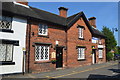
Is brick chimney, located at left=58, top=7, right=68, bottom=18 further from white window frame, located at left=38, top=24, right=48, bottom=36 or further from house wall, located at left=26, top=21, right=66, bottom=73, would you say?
white window frame, located at left=38, top=24, right=48, bottom=36

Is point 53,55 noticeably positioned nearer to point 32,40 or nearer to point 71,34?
point 32,40

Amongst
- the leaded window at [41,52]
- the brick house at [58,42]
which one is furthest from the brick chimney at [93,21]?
the leaded window at [41,52]

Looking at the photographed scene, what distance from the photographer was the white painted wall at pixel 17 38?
9.51 metres

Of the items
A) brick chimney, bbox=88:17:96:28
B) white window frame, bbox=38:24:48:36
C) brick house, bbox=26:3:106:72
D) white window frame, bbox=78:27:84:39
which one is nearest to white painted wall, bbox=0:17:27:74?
brick house, bbox=26:3:106:72

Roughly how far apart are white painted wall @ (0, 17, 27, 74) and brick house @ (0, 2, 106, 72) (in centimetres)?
39

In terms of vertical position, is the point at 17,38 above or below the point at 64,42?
above

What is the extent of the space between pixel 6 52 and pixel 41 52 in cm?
343

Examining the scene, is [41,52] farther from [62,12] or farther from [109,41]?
[109,41]

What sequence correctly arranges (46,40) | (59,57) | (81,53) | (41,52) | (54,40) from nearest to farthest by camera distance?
(41,52) < (46,40) < (54,40) < (59,57) < (81,53)

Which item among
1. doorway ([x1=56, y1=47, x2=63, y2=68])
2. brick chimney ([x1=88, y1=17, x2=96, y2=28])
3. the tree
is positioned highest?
brick chimney ([x1=88, y1=17, x2=96, y2=28])

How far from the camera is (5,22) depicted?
9805 mm

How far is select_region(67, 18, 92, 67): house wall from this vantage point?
14.6 m

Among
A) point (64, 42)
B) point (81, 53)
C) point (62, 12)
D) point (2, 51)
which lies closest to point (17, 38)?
point (2, 51)

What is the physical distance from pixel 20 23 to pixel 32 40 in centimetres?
196
